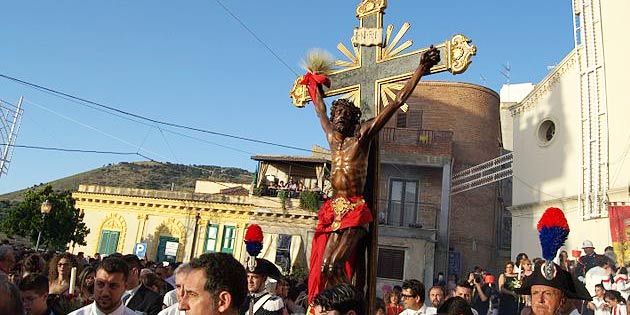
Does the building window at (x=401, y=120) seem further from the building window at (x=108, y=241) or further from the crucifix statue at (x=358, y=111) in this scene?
the crucifix statue at (x=358, y=111)

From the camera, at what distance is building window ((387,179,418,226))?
26.2 metres

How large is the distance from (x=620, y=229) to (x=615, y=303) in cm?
852

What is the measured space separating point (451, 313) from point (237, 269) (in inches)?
113

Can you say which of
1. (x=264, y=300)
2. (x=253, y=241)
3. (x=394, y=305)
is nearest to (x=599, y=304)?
(x=394, y=305)

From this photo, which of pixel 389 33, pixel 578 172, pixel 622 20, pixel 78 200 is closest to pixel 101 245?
pixel 78 200

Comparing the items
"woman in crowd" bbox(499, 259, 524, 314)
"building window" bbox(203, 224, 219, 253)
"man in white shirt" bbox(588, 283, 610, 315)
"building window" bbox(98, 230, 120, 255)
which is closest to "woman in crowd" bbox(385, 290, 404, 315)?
"woman in crowd" bbox(499, 259, 524, 314)

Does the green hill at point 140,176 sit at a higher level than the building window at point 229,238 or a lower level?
higher

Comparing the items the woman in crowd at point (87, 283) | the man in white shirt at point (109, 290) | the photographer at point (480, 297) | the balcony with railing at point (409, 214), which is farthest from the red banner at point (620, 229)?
the man in white shirt at point (109, 290)

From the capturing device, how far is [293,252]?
87.8 feet

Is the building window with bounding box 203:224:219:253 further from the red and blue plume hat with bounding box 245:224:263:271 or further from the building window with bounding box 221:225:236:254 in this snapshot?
the red and blue plume hat with bounding box 245:224:263:271

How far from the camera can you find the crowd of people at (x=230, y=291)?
2664 millimetres

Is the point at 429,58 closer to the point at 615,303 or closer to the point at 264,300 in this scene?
the point at 264,300

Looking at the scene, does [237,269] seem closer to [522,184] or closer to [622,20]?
[622,20]

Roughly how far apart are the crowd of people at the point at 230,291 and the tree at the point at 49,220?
1676cm
